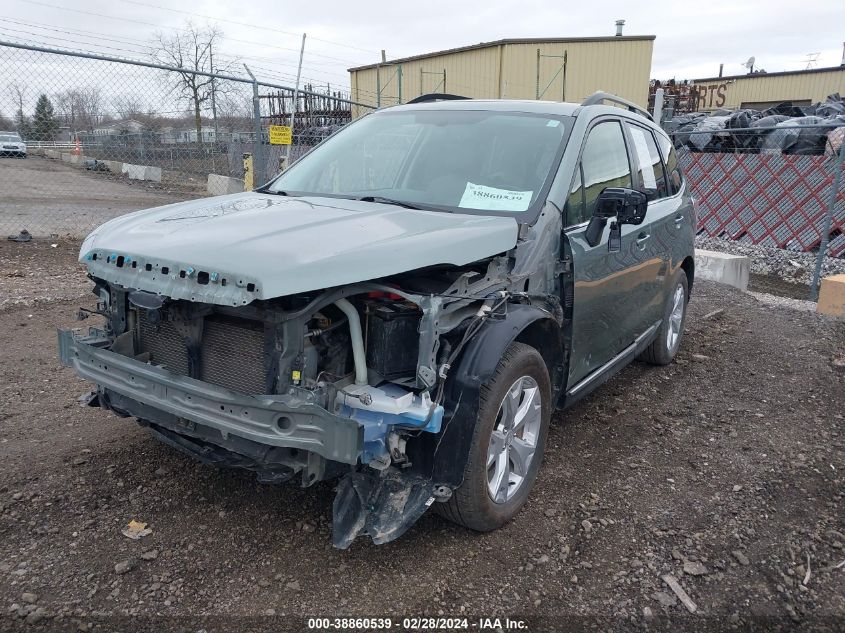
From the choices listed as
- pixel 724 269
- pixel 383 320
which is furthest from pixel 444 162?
pixel 724 269

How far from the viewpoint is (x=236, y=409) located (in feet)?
7.99

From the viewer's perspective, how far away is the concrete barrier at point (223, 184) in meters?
→ 13.7

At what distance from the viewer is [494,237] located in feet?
9.48

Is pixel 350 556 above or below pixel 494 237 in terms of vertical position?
below

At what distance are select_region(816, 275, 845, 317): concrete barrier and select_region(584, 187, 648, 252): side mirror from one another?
494 cm

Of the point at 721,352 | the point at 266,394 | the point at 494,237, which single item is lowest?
the point at 721,352

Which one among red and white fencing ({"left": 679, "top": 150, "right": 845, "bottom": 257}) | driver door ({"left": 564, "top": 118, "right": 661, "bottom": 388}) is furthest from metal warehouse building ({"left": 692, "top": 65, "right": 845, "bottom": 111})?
driver door ({"left": 564, "top": 118, "right": 661, "bottom": 388})

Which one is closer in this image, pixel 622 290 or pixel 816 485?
pixel 816 485

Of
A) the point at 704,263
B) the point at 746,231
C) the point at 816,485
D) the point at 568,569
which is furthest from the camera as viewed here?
the point at 746,231

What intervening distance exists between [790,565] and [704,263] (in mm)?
6800

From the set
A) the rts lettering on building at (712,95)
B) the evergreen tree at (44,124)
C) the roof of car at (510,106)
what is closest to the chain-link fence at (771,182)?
the roof of car at (510,106)

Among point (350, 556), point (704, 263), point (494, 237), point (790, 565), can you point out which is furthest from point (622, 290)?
point (704, 263)

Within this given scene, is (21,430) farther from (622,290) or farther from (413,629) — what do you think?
(622,290)

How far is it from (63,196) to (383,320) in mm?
16081
